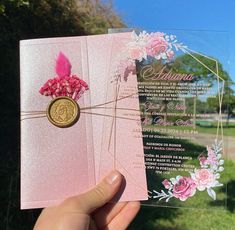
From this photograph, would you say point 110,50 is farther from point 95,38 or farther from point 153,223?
point 153,223

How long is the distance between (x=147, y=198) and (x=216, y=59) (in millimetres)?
365

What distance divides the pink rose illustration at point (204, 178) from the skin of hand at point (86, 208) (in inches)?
6.0

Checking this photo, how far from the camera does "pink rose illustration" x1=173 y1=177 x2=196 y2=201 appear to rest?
109 centimetres

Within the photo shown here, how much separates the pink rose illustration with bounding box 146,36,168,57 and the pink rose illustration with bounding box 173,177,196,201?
1.00 ft

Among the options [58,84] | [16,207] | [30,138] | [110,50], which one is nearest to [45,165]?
[30,138]

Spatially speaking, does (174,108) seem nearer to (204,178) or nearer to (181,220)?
(204,178)

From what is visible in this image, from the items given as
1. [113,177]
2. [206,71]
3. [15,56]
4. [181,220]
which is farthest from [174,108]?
[181,220]

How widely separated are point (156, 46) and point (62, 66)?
9.0 inches

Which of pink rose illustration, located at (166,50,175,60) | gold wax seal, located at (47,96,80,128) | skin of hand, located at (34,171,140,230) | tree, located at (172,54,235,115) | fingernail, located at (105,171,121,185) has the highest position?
pink rose illustration, located at (166,50,175,60)

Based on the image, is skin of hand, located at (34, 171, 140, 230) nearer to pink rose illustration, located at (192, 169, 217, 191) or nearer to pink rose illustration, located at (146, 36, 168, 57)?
pink rose illustration, located at (192, 169, 217, 191)

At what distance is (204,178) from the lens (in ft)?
3.54

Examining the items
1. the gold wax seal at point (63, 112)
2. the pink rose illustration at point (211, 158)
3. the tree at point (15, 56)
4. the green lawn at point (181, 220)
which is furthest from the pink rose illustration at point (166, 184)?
the green lawn at point (181, 220)

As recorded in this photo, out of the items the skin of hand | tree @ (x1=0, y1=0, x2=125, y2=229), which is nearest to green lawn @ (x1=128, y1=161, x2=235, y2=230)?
tree @ (x1=0, y1=0, x2=125, y2=229)

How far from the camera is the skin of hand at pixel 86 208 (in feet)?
3.37
